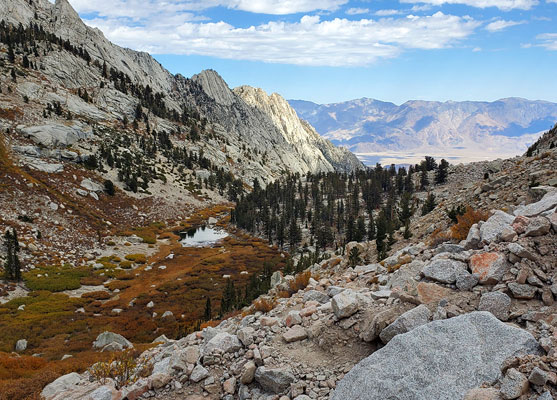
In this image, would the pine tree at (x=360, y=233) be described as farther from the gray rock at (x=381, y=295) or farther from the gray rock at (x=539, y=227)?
the gray rock at (x=539, y=227)

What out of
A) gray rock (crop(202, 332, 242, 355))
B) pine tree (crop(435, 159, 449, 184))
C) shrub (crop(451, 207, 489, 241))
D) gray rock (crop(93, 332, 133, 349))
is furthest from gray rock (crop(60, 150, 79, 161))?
pine tree (crop(435, 159, 449, 184))

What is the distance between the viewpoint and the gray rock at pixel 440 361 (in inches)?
212

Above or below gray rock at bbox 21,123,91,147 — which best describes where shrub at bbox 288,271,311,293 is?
below

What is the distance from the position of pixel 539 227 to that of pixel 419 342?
5.19 metres

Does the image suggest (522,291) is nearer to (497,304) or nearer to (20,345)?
(497,304)

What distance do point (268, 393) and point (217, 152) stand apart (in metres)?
184

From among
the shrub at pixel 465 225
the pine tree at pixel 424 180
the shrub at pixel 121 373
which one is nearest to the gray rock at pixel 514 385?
the shrub at pixel 121 373

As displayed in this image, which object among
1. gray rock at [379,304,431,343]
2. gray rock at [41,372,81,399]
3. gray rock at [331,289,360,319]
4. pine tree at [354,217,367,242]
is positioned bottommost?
pine tree at [354,217,367,242]

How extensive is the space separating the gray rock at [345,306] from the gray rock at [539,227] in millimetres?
5147

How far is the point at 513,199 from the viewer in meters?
19.6

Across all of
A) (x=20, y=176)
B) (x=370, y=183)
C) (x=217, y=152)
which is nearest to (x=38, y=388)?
(x=20, y=176)

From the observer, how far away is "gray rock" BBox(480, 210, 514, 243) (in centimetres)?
1004

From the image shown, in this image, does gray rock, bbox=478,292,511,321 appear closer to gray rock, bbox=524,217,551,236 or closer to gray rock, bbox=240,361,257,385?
gray rock, bbox=524,217,551,236

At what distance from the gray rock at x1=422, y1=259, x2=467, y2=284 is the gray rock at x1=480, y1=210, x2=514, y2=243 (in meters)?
1.85
